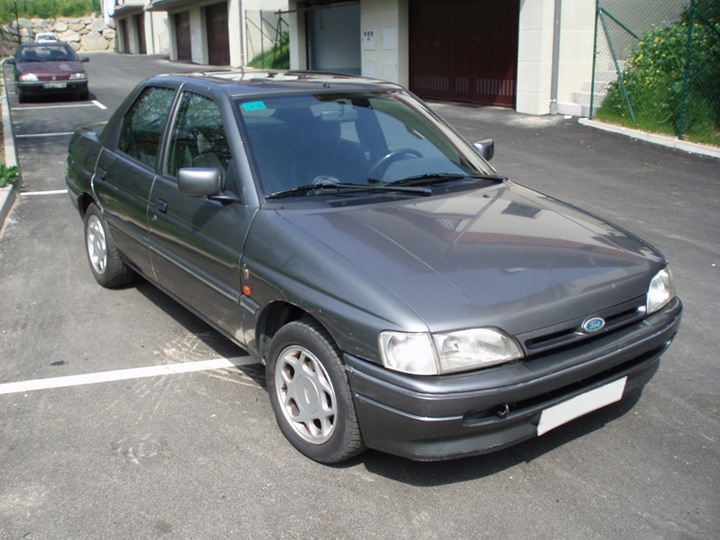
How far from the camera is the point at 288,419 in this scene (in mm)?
3508

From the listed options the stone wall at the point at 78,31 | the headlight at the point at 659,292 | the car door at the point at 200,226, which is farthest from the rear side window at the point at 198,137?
the stone wall at the point at 78,31

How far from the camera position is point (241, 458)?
343cm

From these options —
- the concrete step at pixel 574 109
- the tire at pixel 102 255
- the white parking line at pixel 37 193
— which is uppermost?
the concrete step at pixel 574 109

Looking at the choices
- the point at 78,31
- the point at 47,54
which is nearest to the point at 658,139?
the point at 47,54

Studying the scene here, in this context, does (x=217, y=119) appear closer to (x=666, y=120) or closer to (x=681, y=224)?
(x=681, y=224)

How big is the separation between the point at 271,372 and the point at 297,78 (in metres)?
2.11

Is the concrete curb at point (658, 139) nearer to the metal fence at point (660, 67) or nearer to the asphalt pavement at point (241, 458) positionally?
the metal fence at point (660, 67)

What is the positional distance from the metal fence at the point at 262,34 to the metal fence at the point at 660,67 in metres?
18.4

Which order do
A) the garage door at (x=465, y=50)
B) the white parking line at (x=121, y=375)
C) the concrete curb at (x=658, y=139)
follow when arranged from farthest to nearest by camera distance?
the garage door at (x=465, y=50) < the concrete curb at (x=658, y=139) < the white parking line at (x=121, y=375)

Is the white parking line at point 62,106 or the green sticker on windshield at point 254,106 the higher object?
the green sticker on windshield at point 254,106

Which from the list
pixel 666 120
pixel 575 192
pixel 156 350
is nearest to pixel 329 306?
pixel 156 350

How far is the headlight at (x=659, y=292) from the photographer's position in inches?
135

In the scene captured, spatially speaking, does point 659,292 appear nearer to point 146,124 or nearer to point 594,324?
point 594,324

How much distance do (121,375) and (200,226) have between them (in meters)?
1.09
